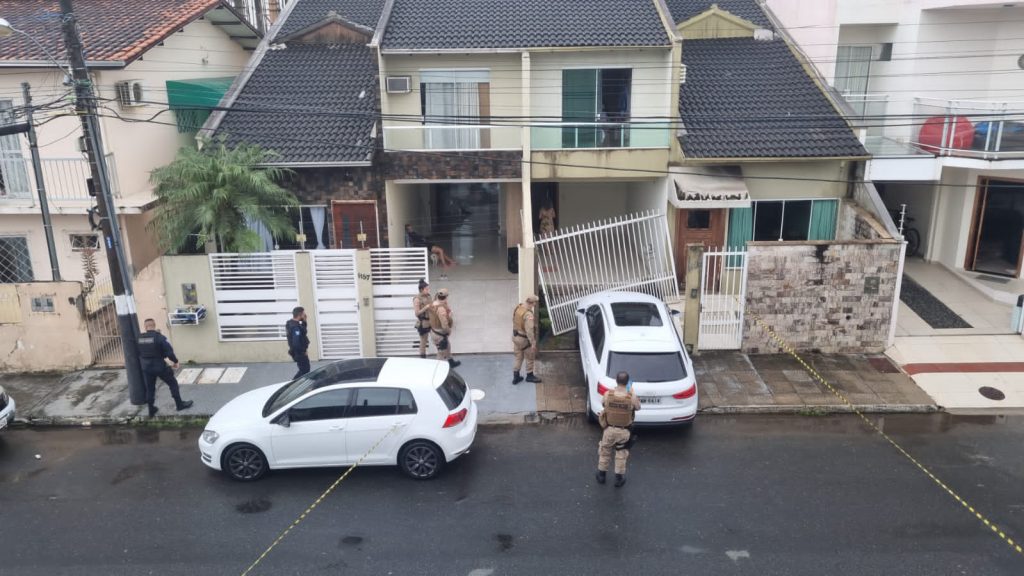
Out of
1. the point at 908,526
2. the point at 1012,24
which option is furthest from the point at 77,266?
the point at 1012,24

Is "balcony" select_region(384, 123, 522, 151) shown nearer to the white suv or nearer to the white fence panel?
the white fence panel

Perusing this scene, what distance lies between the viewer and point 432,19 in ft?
54.2

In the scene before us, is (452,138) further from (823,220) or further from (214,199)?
(823,220)

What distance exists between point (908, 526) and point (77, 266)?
1562cm

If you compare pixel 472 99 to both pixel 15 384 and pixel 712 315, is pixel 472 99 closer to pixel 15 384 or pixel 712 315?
pixel 712 315

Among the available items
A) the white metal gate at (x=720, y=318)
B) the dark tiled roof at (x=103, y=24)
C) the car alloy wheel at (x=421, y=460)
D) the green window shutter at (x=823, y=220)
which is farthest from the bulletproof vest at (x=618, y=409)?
the dark tiled roof at (x=103, y=24)

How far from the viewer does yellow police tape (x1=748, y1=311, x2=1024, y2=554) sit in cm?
839

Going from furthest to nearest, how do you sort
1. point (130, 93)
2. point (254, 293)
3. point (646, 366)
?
point (130, 93), point (254, 293), point (646, 366)

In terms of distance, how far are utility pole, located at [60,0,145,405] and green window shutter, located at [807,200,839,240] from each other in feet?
43.8

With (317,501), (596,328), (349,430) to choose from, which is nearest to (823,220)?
(596,328)

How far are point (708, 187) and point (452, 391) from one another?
812 cm

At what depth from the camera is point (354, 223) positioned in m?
16.0

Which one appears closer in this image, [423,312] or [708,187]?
[423,312]

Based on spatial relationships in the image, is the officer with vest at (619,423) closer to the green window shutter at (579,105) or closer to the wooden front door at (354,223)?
the green window shutter at (579,105)
